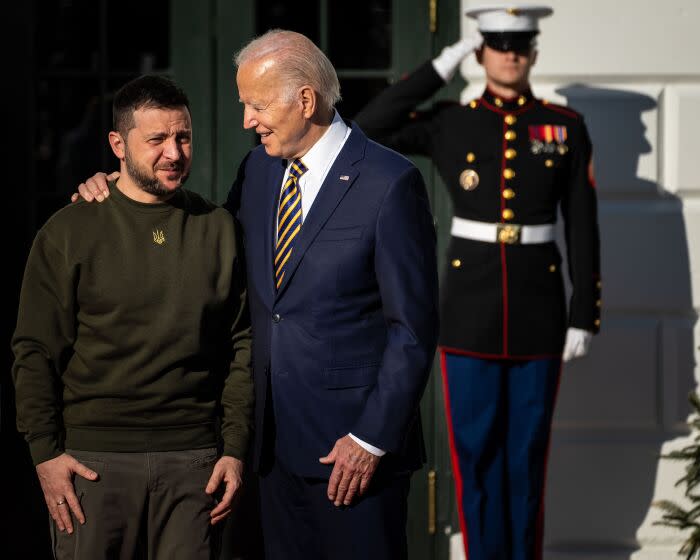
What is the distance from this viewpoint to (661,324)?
15.3ft

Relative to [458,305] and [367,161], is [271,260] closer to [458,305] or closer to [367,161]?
[367,161]

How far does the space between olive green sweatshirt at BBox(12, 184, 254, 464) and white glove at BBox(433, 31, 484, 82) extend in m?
1.48

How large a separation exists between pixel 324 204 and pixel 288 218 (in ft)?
0.32

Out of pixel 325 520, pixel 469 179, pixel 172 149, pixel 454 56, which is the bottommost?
pixel 325 520

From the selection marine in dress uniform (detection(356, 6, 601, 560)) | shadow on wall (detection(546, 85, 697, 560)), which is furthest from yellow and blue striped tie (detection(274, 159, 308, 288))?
shadow on wall (detection(546, 85, 697, 560))

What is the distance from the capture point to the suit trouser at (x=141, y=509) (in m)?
2.81

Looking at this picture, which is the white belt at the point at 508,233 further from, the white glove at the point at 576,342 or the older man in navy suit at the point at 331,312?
the older man in navy suit at the point at 331,312

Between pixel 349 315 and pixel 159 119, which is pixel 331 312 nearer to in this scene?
pixel 349 315

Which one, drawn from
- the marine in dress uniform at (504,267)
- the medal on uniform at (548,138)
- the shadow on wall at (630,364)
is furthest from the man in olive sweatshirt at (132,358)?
the shadow on wall at (630,364)

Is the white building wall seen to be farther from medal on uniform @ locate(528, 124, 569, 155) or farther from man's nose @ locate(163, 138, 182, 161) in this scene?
man's nose @ locate(163, 138, 182, 161)

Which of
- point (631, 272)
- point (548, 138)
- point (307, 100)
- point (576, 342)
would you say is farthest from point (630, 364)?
point (307, 100)

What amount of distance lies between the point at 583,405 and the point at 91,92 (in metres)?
2.02

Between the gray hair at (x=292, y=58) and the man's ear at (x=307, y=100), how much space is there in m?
0.01

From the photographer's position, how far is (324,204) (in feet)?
9.48
